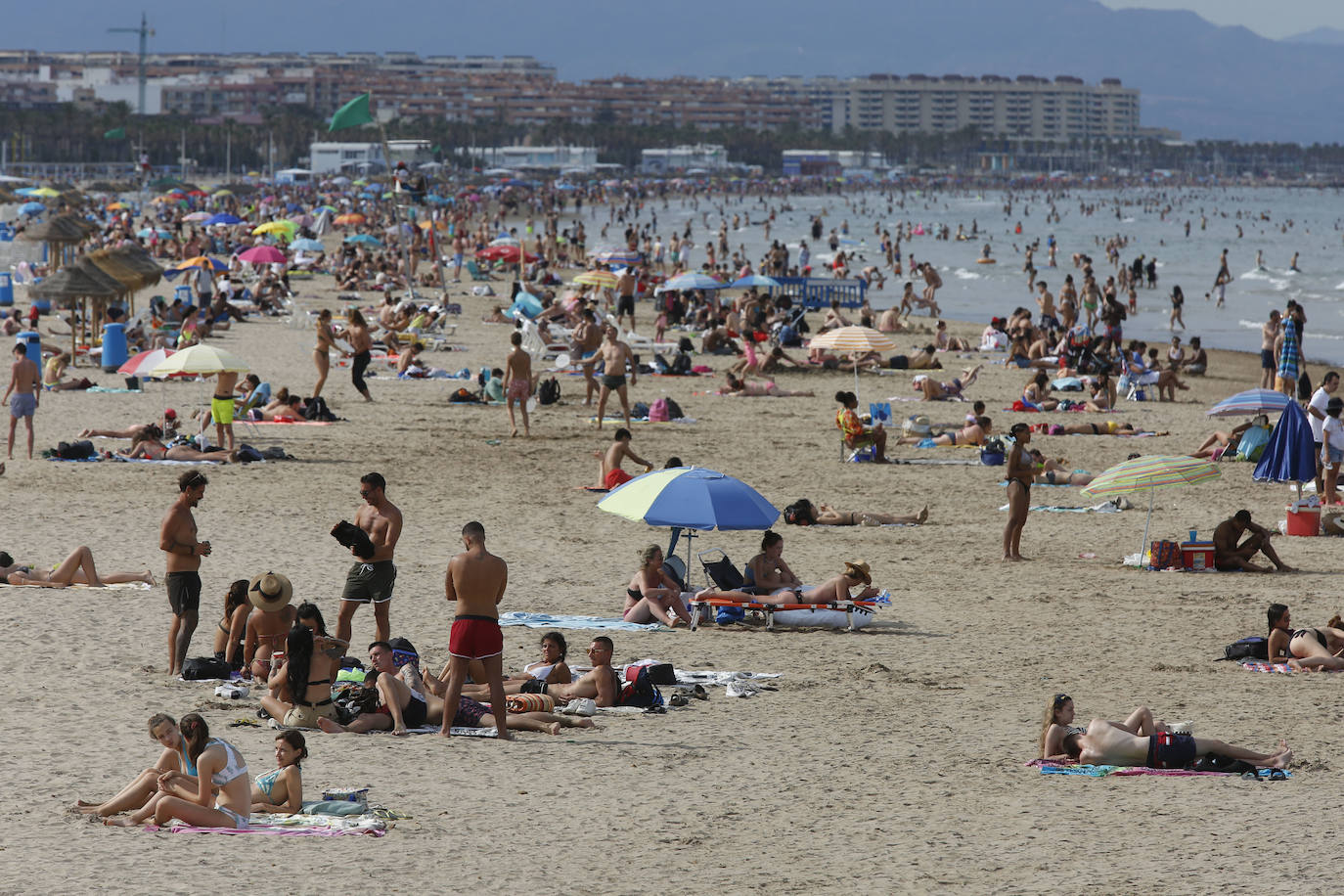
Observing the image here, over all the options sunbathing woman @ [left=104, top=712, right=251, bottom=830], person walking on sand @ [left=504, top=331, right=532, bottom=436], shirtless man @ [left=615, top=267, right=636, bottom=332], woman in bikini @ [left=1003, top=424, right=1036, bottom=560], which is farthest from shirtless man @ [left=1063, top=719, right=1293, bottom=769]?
shirtless man @ [left=615, top=267, right=636, bottom=332]

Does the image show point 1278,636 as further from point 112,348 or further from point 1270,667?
point 112,348

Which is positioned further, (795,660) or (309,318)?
(309,318)

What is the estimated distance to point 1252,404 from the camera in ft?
49.1

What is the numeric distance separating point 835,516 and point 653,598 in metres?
3.64

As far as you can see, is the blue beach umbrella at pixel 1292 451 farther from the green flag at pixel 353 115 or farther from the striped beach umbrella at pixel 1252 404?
the green flag at pixel 353 115

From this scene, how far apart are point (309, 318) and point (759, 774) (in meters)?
23.0

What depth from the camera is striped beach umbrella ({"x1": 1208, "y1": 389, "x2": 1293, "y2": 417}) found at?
48.7 feet

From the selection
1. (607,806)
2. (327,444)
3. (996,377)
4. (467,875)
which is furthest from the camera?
(996,377)

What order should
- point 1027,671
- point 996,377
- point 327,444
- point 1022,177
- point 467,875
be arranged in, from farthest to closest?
point 1022,177
point 996,377
point 327,444
point 1027,671
point 467,875

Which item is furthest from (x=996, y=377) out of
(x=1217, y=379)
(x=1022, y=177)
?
(x=1022, y=177)

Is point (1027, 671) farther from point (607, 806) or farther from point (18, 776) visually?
point (18, 776)

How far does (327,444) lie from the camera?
1697 centimetres

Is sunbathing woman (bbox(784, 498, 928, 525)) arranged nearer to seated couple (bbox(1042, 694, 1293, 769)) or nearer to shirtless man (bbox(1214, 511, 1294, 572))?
shirtless man (bbox(1214, 511, 1294, 572))

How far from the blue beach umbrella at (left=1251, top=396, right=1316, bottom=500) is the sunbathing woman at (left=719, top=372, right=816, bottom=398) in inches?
380
